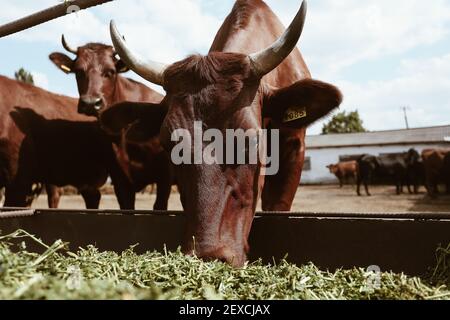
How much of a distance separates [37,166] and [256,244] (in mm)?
4444

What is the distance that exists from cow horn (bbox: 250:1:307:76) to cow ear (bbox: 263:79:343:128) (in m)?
0.21

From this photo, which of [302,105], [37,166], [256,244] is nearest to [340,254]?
[256,244]

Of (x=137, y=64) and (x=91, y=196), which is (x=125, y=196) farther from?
(x=137, y=64)

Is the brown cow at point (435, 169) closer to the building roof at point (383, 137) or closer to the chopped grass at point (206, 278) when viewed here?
the building roof at point (383, 137)

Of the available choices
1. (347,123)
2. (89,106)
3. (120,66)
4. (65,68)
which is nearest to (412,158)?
(120,66)

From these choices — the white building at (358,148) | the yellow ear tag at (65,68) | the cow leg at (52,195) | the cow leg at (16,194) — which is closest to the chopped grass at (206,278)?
the cow leg at (16,194)

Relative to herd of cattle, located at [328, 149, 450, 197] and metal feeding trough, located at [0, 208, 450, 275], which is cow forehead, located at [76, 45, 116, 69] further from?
herd of cattle, located at [328, 149, 450, 197]

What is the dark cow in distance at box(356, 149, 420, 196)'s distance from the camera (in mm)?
22000

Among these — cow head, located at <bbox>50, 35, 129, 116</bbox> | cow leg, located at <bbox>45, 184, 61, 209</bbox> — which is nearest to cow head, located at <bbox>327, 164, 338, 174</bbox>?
cow leg, located at <bbox>45, 184, 61, 209</bbox>

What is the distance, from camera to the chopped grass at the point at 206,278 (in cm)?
148

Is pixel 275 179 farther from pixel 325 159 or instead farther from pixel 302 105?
pixel 325 159

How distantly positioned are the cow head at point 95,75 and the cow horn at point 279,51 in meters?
3.30

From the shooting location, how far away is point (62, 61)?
6973 mm

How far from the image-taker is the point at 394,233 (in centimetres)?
240
